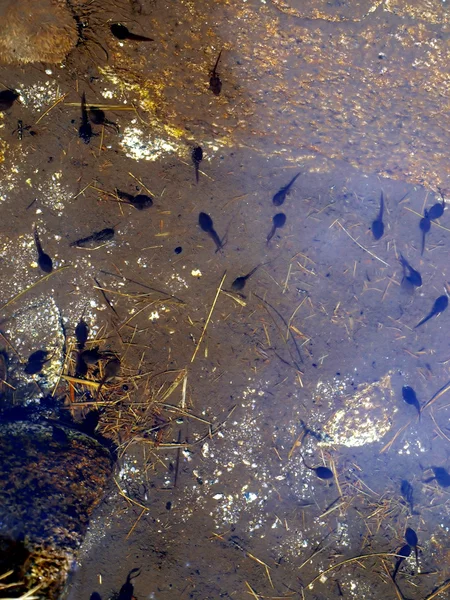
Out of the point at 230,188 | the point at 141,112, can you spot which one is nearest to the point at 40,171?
the point at 141,112

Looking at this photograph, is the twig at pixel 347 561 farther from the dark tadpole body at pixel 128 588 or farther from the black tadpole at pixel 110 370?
the black tadpole at pixel 110 370

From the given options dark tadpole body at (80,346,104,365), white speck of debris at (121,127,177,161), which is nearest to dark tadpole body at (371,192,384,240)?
white speck of debris at (121,127,177,161)

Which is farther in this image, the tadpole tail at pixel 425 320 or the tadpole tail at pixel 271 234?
the tadpole tail at pixel 425 320

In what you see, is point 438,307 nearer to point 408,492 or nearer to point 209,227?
point 408,492

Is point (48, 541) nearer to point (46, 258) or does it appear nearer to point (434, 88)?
point (46, 258)

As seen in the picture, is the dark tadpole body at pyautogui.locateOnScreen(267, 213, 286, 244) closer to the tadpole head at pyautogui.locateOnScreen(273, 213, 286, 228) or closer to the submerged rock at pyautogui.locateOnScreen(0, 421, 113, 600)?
the tadpole head at pyautogui.locateOnScreen(273, 213, 286, 228)

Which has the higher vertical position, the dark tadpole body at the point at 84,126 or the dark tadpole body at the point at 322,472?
the dark tadpole body at the point at 84,126

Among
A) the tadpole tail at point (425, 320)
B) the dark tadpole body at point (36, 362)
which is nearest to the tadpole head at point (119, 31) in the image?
the dark tadpole body at point (36, 362)
